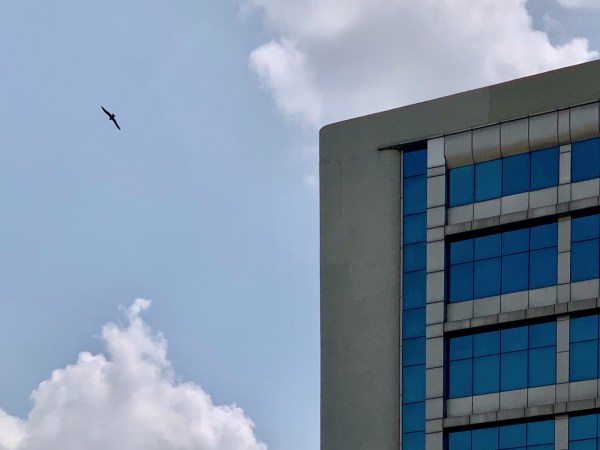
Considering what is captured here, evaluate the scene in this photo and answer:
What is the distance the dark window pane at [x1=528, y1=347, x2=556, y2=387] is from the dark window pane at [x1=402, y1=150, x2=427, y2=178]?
376 inches

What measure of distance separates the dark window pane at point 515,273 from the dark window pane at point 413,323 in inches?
151

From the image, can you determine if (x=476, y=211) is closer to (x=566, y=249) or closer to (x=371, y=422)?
(x=566, y=249)

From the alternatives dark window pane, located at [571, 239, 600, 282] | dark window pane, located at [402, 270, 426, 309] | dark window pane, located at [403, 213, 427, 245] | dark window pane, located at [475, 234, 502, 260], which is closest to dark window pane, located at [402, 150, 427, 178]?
dark window pane, located at [403, 213, 427, 245]

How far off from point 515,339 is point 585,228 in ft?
17.2

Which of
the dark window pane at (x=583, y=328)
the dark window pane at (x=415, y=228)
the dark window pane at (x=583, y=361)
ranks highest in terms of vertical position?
the dark window pane at (x=415, y=228)

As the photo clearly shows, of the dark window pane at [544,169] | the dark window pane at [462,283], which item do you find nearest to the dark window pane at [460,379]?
the dark window pane at [462,283]

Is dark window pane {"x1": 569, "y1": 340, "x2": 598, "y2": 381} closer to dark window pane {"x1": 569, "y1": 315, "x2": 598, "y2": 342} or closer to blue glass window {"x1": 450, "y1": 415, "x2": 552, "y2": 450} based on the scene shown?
dark window pane {"x1": 569, "y1": 315, "x2": 598, "y2": 342}

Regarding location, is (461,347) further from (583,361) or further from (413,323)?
(583,361)

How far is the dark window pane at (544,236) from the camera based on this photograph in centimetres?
8462

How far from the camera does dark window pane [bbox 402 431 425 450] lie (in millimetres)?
85250

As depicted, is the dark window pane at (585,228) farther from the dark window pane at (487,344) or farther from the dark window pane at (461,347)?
the dark window pane at (461,347)

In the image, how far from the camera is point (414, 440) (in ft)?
280

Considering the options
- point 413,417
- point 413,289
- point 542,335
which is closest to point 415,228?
point 413,289

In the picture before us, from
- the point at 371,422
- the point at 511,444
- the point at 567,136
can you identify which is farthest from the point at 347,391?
the point at 567,136
